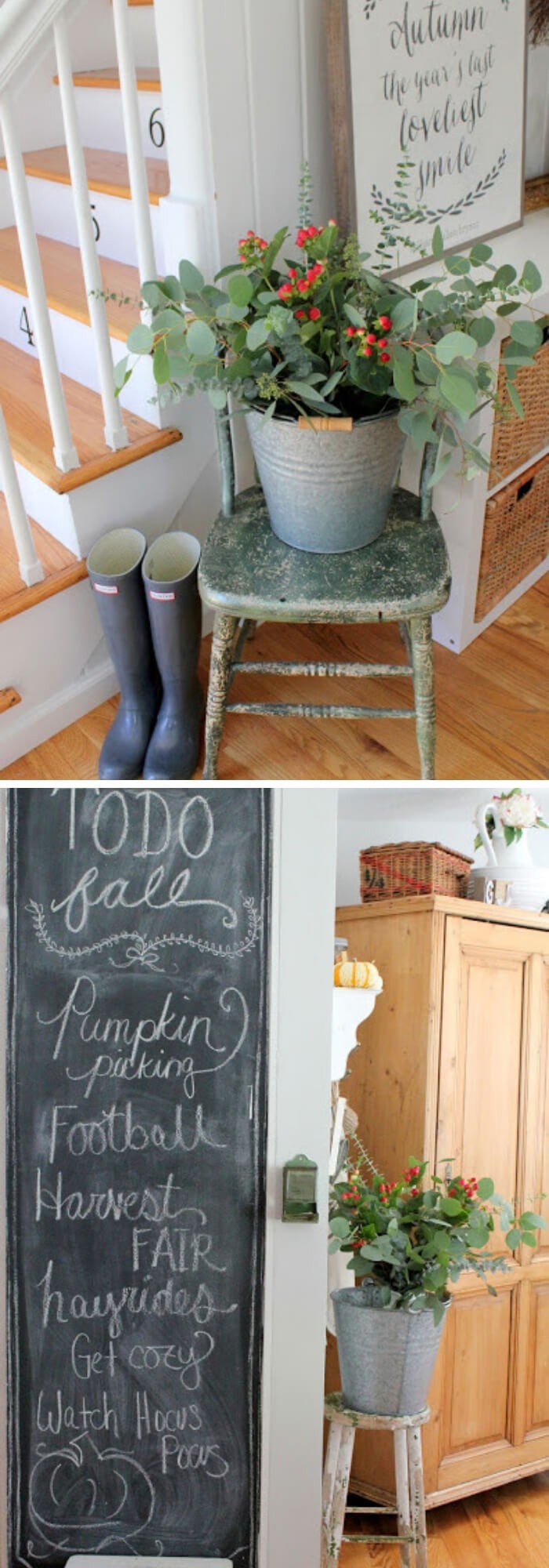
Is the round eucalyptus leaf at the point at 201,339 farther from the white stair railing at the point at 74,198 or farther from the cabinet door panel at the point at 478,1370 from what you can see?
the cabinet door panel at the point at 478,1370

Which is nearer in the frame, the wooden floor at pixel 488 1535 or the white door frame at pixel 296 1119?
the white door frame at pixel 296 1119

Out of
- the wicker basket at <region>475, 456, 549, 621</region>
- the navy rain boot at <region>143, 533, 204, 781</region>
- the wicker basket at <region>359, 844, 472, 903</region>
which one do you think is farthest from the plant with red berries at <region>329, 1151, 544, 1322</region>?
the wicker basket at <region>475, 456, 549, 621</region>

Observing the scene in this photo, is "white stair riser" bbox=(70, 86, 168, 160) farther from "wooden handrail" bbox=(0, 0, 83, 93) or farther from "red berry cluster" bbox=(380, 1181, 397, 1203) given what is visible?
"red berry cluster" bbox=(380, 1181, 397, 1203)

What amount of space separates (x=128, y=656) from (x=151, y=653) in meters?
0.06

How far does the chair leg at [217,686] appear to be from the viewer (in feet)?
6.07

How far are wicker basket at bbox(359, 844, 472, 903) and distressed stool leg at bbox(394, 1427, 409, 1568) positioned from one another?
96 centimetres

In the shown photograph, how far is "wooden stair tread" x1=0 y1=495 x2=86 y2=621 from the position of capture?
1.94 m

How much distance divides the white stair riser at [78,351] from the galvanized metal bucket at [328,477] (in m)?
0.39

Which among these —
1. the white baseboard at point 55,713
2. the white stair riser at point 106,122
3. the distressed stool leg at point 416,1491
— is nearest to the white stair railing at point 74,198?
the white baseboard at point 55,713

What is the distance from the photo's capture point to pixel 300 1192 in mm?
1594

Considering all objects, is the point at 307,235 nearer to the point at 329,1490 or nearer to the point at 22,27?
the point at 22,27

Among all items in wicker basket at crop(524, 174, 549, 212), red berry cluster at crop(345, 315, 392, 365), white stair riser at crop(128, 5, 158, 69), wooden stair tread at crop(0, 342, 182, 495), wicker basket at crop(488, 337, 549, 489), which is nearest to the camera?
red berry cluster at crop(345, 315, 392, 365)

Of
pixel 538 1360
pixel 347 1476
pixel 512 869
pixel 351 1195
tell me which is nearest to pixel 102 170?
pixel 512 869

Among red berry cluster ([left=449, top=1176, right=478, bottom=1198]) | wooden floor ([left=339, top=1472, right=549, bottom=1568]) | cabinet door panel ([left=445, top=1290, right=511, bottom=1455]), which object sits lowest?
wooden floor ([left=339, top=1472, right=549, bottom=1568])
